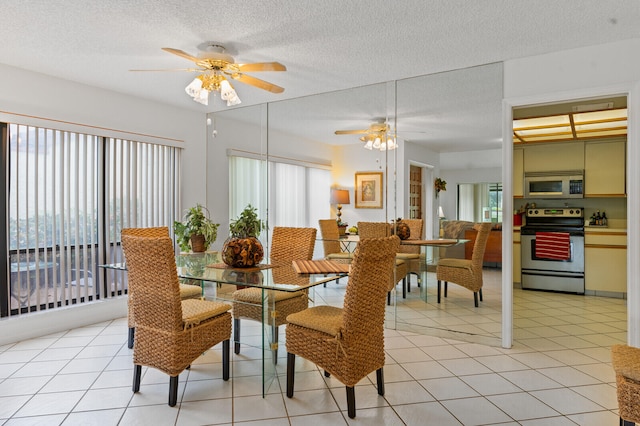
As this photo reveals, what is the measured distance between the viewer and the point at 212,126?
5203 mm

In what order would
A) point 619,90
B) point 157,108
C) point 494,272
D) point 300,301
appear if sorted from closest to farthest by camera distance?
point 619,90, point 300,301, point 494,272, point 157,108

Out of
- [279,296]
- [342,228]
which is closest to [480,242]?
[342,228]

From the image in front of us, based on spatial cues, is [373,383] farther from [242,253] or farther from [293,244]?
[293,244]

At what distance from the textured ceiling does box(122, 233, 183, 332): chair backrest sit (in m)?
1.47

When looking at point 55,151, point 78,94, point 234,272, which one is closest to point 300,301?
point 234,272

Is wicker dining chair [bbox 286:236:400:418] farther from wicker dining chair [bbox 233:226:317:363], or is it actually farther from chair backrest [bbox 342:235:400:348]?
wicker dining chair [bbox 233:226:317:363]

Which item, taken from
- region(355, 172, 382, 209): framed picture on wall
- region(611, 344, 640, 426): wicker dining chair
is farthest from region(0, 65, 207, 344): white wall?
region(611, 344, 640, 426): wicker dining chair

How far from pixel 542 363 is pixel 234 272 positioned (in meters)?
2.43

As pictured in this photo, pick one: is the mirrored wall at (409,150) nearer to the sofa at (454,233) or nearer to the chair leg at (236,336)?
the sofa at (454,233)

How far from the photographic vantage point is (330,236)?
13.8ft

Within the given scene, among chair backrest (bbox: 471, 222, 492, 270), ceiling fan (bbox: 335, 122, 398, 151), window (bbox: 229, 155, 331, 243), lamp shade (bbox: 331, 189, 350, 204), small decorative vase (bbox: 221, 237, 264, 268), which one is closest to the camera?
small decorative vase (bbox: 221, 237, 264, 268)

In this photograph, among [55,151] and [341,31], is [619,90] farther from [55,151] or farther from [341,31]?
[55,151]

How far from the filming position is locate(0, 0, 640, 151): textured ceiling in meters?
2.44

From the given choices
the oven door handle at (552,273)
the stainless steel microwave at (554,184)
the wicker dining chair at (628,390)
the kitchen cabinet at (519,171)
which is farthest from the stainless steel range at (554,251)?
the wicker dining chair at (628,390)
